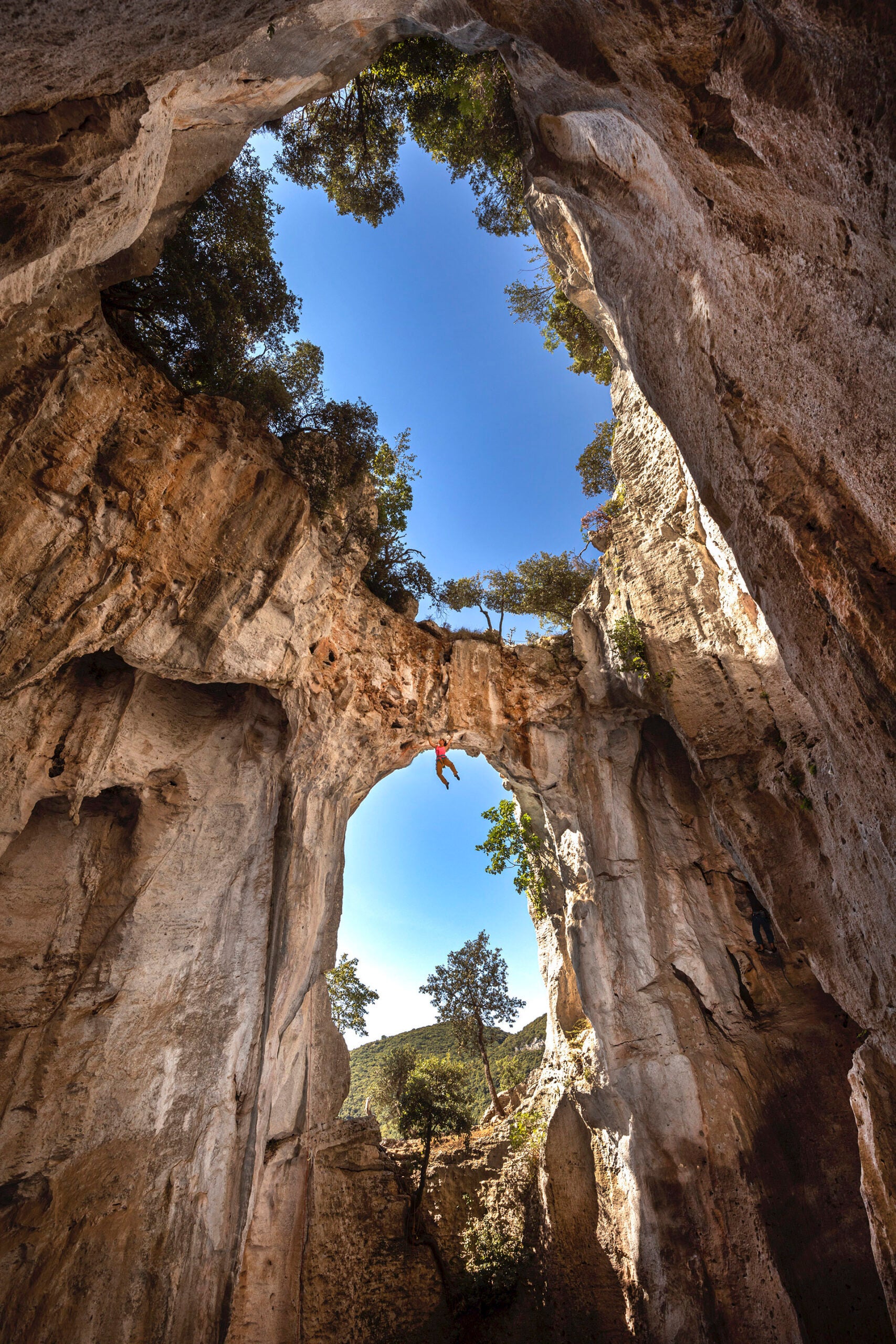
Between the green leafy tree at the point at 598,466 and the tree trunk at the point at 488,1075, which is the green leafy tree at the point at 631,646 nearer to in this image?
the green leafy tree at the point at 598,466

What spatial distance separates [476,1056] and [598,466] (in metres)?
18.3

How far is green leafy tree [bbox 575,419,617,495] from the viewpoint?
659 inches

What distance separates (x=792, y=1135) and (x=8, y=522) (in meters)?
14.3

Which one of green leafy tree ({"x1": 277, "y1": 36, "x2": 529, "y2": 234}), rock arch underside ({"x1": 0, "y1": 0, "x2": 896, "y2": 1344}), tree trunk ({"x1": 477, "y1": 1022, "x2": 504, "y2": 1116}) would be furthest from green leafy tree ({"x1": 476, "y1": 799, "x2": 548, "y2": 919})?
green leafy tree ({"x1": 277, "y1": 36, "x2": 529, "y2": 234})

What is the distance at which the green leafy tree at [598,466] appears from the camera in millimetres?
16750

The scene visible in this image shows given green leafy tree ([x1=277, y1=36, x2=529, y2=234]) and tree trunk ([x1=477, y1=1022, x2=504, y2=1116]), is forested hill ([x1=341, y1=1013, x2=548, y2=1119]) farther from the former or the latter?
green leafy tree ([x1=277, y1=36, x2=529, y2=234])

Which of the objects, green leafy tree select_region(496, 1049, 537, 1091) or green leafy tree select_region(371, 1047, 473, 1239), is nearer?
green leafy tree select_region(371, 1047, 473, 1239)

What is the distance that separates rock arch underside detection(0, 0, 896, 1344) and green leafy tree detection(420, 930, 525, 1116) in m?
6.51

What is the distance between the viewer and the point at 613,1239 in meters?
10.6

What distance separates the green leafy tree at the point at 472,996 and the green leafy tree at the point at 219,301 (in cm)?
1787

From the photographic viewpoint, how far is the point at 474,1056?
20703mm

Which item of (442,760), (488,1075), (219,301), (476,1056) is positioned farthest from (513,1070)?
(219,301)

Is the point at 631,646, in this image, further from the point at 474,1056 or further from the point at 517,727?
the point at 474,1056

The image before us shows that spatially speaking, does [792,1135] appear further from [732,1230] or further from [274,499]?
[274,499]
